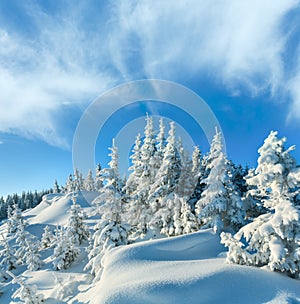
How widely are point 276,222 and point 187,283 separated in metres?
4.94

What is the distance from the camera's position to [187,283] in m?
9.47

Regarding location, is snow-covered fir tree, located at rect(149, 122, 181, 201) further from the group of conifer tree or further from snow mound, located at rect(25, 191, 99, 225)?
snow mound, located at rect(25, 191, 99, 225)

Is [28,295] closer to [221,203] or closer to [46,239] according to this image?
[221,203]

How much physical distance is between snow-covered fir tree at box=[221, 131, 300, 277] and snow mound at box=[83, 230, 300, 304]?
0.76 metres

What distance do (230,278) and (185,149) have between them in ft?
68.2

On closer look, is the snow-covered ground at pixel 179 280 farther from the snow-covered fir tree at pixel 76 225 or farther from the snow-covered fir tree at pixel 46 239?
the snow-covered fir tree at pixel 46 239

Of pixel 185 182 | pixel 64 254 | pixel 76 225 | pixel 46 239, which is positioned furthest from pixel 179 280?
pixel 46 239

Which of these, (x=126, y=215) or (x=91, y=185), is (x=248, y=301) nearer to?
(x=126, y=215)

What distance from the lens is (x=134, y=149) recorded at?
2775 centimetres

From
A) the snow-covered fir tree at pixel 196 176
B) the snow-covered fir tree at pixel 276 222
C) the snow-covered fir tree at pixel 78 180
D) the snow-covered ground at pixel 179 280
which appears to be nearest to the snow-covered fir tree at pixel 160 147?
the snow-covered fir tree at pixel 196 176

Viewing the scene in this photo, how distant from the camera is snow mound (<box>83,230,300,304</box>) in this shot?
8727 mm


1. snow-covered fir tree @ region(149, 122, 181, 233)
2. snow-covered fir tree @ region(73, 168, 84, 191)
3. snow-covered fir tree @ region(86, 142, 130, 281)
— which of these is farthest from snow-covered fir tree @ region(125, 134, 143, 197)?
snow-covered fir tree @ region(73, 168, 84, 191)

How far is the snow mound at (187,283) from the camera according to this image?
873 cm

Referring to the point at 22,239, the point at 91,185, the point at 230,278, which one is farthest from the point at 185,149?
the point at 91,185
